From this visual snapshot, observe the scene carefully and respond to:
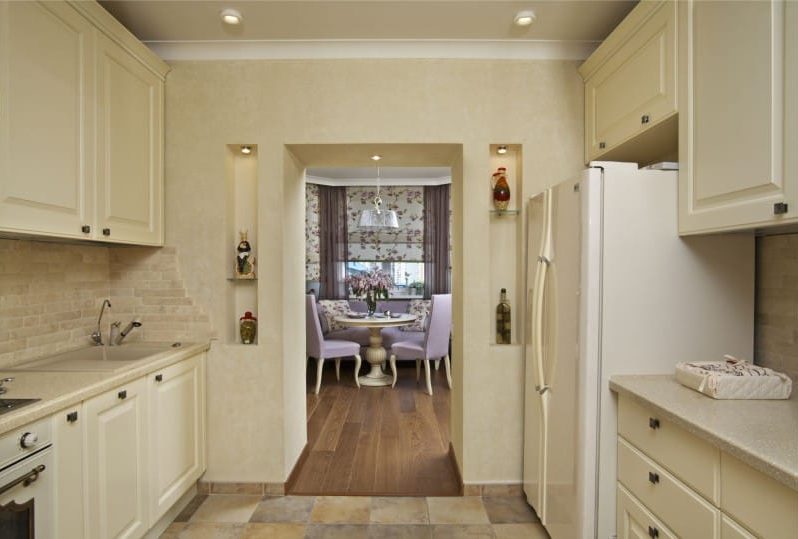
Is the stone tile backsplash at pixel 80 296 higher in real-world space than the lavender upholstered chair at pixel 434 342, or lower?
higher

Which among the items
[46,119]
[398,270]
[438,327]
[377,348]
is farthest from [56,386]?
[398,270]

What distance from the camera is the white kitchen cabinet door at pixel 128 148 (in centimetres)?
204

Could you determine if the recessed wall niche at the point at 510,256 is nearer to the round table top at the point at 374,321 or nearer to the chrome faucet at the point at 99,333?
the chrome faucet at the point at 99,333

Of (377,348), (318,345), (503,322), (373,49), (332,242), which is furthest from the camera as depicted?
(332,242)

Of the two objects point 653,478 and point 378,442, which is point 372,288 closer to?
point 378,442

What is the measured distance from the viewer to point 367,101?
8.42 ft

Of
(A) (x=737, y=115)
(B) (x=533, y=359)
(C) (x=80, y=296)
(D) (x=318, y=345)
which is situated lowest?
(D) (x=318, y=345)

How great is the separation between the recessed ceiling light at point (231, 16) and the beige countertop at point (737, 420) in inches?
97.9

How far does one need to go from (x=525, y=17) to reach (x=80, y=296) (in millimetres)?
2787

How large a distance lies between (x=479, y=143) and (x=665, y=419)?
Answer: 67.7 inches

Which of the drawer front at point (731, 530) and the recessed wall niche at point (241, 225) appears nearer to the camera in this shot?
the drawer front at point (731, 530)

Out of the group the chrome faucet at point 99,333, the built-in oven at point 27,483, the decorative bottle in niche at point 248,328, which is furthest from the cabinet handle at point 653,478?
the chrome faucet at point 99,333

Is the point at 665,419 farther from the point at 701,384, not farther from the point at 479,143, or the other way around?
the point at 479,143

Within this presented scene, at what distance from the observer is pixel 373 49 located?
2541 millimetres
